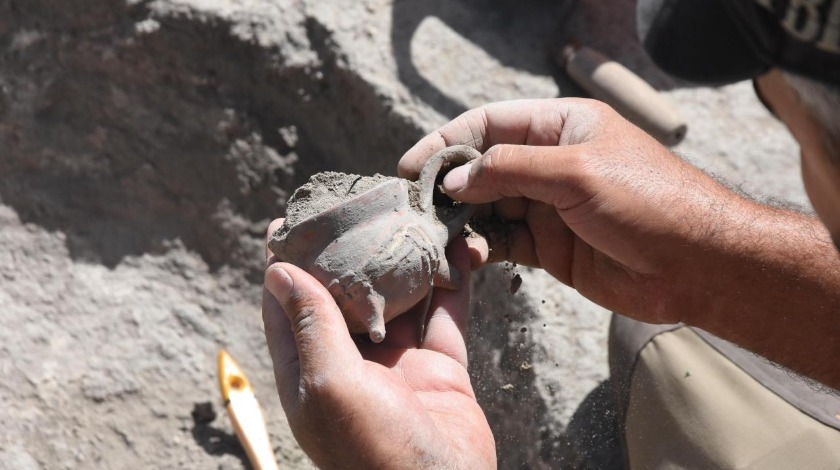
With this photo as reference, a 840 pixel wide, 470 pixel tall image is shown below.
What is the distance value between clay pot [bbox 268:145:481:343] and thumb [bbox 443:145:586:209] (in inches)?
7.2

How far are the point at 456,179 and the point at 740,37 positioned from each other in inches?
36.5

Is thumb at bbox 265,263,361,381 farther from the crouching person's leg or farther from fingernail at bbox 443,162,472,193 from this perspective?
the crouching person's leg

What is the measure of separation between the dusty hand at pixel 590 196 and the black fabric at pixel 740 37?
1.84 ft

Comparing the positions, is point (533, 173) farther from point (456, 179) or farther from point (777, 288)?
point (777, 288)

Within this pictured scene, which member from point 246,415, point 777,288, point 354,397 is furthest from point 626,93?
point 354,397

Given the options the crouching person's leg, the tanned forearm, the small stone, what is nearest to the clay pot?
the tanned forearm

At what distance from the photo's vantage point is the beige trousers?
84.5 inches

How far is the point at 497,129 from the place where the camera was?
2.14 meters

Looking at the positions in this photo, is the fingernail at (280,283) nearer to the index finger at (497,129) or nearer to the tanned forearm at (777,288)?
the index finger at (497,129)

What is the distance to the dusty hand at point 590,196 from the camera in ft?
6.02

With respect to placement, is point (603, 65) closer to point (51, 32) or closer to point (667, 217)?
point (667, 217)

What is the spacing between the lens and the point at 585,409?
8.66ft

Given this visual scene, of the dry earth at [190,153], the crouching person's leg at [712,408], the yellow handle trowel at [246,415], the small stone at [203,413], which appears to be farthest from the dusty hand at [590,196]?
the small stone at [203,413]

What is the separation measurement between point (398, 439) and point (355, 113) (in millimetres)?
1826
